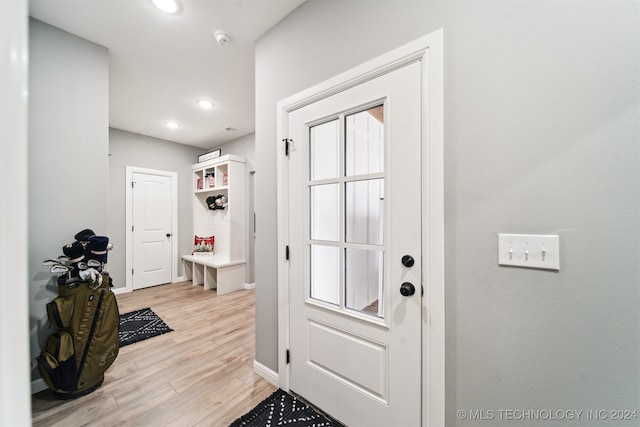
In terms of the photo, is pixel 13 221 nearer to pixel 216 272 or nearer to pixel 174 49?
pixel 174 49

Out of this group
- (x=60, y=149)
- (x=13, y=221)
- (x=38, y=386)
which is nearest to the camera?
(x=13, y=221)

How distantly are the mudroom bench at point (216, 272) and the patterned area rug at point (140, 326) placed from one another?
37.5 inches

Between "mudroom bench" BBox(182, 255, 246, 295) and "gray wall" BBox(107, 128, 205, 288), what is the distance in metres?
0.38

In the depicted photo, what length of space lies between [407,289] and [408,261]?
13cm

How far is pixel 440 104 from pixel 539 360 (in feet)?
3.56

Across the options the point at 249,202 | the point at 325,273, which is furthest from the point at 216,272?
the point at 325,273

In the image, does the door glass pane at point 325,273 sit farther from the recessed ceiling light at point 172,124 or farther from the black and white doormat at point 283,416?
the recessed ceiling light at point 172,124

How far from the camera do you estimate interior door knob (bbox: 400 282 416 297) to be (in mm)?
1151

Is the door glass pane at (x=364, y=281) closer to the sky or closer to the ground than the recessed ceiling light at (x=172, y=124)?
closer to the ground

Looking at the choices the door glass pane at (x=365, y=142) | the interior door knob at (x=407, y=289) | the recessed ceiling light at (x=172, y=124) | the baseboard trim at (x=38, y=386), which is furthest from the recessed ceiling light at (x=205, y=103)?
the interior door knob at (x=407, y=289)

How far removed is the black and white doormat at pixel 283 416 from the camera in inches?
56.1

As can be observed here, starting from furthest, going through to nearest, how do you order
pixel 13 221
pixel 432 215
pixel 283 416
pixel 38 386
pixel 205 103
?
pixel 205 103, pixel 38 386, pixel 283 416, pixel 432 215, pixel 13 221

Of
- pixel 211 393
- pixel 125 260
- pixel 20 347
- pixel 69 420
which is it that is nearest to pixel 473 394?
pixel 20 347

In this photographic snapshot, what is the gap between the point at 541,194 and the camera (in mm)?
912
